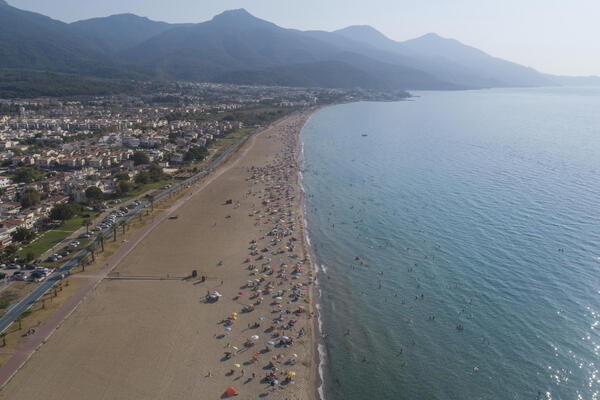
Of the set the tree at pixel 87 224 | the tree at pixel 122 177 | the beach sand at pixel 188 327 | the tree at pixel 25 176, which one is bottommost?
the beach sand at pixel 188 327

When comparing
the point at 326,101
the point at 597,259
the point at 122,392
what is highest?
the point at 326,101

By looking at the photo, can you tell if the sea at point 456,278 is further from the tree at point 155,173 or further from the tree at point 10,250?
the tree at point 10,250

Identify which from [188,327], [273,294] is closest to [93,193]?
[188,327]

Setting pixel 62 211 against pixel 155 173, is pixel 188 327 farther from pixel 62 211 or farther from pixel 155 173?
pixel 155 173

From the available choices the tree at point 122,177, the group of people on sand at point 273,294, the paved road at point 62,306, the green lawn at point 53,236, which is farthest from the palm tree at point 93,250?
the tree at point 122,177

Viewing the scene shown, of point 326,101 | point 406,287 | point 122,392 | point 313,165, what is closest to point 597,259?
point 406,287

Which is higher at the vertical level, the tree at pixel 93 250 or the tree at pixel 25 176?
the tree at pixel 25 176

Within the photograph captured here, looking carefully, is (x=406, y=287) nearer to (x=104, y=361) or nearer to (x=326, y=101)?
(x=104, y=361)
